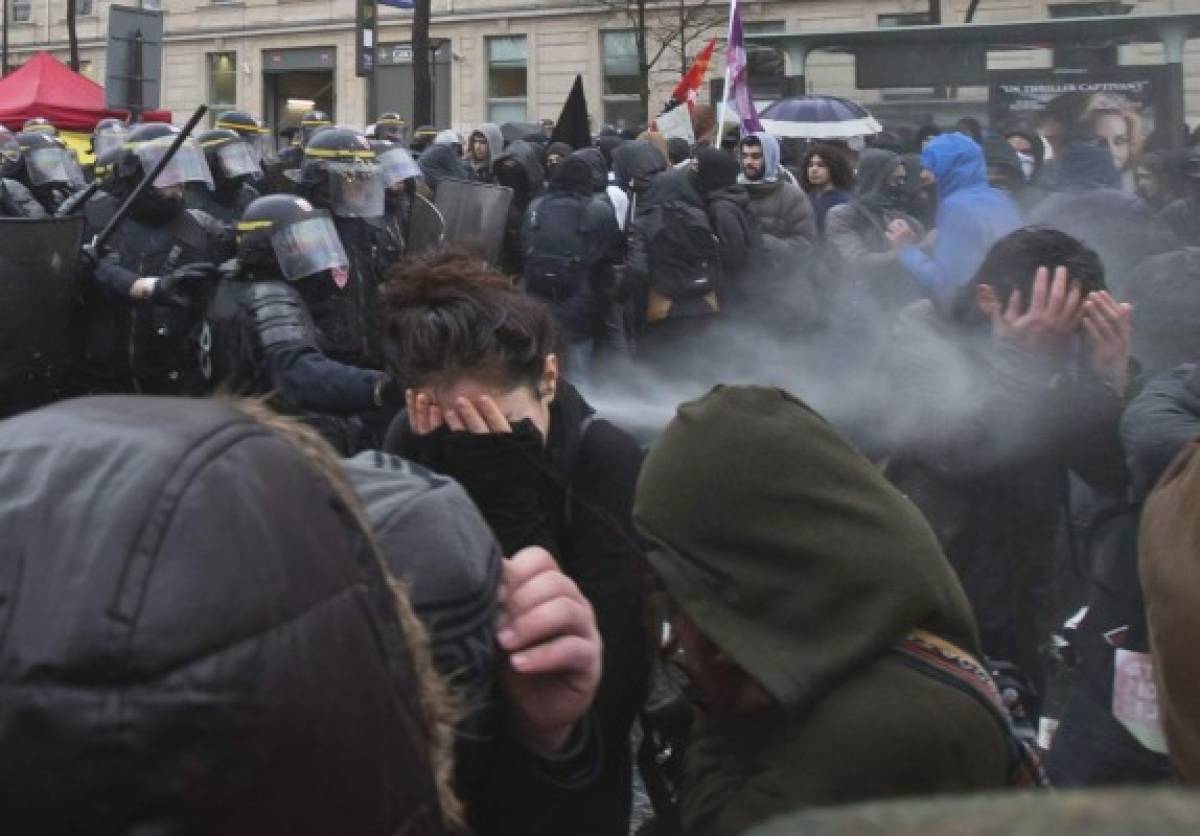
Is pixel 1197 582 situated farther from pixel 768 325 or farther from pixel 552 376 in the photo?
pixel 768 325

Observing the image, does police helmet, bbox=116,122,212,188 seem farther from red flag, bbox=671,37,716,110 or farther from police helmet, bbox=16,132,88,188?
red flag, bbox=671,37,716,110

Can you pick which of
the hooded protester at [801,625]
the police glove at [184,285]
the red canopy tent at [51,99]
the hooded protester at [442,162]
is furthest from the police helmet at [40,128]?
the hooded protester at [801,625]

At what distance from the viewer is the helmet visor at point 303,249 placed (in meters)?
4.48

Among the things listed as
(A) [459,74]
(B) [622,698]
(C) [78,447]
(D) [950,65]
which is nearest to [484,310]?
(B) [622,698]

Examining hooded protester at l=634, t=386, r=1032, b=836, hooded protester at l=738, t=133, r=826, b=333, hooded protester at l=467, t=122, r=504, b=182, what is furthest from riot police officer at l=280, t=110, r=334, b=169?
hooded protester at l=634, t=386, r=1032, b=836

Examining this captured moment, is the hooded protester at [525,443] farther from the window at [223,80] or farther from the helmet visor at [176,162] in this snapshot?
the window at [223,80]

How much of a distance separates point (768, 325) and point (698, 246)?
62cm

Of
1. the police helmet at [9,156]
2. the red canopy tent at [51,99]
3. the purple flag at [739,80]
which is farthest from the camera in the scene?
the red canopy tent at [51,99]

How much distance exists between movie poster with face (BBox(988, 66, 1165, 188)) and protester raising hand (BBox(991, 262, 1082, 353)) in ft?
20.5

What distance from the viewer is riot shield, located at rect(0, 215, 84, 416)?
211 inches

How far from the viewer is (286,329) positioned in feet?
14.0

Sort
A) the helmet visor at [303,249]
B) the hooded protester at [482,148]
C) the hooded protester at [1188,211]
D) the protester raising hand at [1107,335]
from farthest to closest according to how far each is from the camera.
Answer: the hooded protester at [482,148]
the hooded protester at [1188,211]
the helmet visor at [303,249]
the protester raising hand at [1107,335]

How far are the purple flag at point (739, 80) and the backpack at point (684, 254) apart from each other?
8.64 feet

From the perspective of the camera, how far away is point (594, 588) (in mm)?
2193
